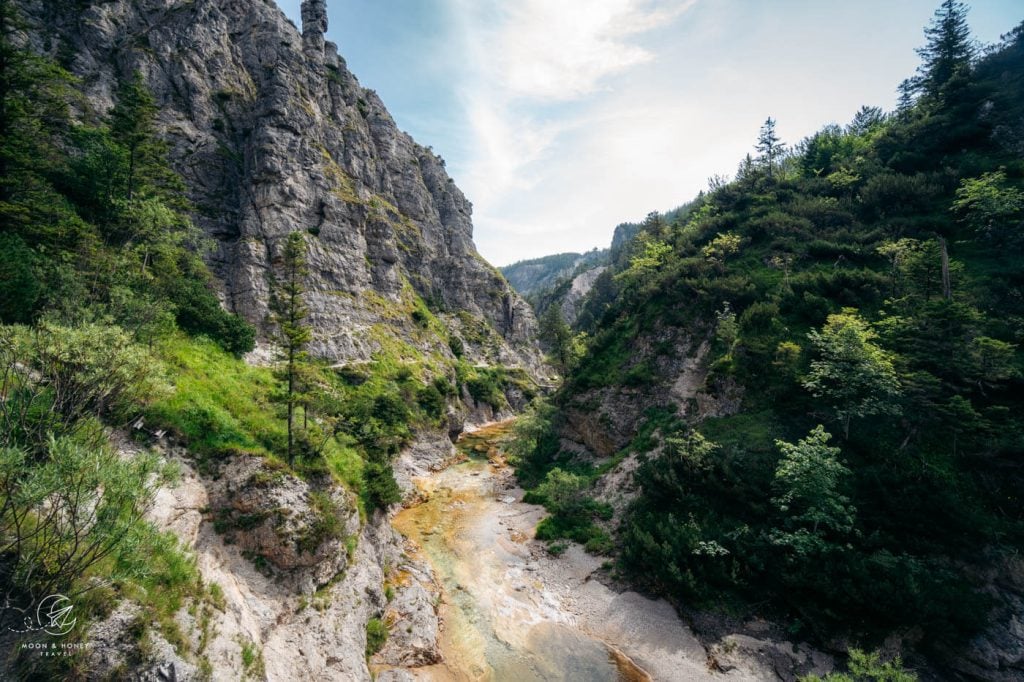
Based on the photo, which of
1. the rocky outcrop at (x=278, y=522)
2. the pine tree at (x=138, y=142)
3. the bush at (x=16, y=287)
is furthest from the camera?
the pine tree at (x=138, y=142)

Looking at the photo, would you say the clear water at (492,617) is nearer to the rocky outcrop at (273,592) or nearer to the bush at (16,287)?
the rocky outcrop at (273,592)

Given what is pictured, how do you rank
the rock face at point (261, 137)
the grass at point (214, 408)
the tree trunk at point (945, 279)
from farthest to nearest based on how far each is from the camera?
the rock face at point (261, 137) → the tree trunk at point (945, 279) → the grass at point (214, 408)

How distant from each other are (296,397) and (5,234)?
589 inches

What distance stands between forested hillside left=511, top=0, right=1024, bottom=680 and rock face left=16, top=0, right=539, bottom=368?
132ft

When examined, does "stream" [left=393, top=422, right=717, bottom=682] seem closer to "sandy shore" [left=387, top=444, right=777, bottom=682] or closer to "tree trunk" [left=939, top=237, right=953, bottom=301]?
"sandy shore" [left=387, top=444, right=777, bottom=682]

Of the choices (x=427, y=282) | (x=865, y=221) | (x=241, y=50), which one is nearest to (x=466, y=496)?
(x=865, y=221)

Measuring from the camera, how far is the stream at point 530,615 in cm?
1714

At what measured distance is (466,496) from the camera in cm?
3584

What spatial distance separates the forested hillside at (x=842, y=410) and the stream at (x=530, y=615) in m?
2.31

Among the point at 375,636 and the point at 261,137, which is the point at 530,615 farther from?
the point at 261,137

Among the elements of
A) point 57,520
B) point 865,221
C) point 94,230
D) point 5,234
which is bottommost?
point 57,520

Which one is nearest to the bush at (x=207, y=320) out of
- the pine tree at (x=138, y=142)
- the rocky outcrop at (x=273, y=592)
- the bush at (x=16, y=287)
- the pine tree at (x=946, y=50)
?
the pine tree at (x=138, y=142)

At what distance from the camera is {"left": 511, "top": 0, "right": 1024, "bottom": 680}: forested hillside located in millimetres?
17016

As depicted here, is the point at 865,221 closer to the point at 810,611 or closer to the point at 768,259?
the point at 768,259
